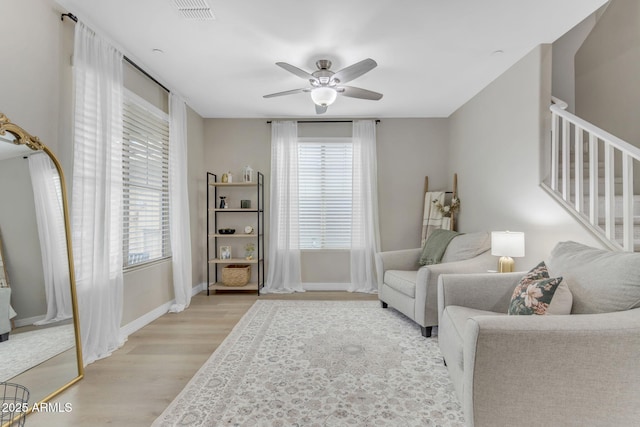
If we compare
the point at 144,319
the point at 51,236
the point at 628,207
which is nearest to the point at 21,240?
the point at 51,236

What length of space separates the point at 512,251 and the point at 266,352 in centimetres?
227

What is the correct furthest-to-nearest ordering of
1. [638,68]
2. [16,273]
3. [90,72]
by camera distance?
[638,68]
[90,72]
[16,273]

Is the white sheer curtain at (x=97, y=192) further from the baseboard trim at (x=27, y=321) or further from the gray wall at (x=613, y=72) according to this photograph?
the gray wall at (x=613, y=72)

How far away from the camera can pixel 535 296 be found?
166 centimetres

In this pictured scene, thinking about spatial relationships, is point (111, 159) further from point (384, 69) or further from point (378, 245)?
point (378, 245)

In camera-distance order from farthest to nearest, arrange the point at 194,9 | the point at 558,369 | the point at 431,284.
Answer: the point at 431,284
the point at 194,9
the point at 558,369

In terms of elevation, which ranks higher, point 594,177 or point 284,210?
point 594,177

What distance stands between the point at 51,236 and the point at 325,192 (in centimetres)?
339

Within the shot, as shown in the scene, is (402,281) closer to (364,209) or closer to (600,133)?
(364,209)

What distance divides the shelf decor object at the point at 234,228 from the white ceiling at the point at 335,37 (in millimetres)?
1515

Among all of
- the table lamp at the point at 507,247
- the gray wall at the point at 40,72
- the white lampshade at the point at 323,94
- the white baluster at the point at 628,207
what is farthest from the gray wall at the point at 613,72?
the gray wall at the point at 40,72

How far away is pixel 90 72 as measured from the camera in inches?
95.0

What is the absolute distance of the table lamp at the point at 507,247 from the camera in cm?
269

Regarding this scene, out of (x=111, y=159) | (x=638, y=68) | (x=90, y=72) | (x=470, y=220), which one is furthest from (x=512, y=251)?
(x=90, y=72)
